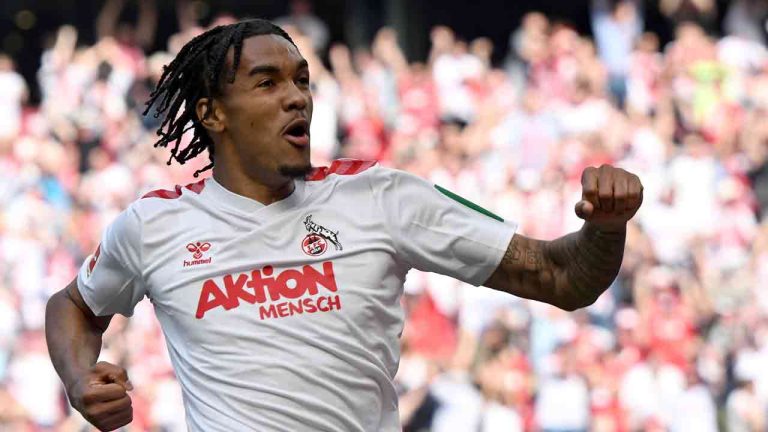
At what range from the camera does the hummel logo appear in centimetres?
414

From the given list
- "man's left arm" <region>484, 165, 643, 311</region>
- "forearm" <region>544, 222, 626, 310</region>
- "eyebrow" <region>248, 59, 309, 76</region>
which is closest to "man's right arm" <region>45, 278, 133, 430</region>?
"eyebrow" <region>248, 59, 309, 76</region>

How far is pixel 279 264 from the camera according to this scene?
13.4 ft

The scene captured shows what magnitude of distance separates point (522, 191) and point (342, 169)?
8615 mm

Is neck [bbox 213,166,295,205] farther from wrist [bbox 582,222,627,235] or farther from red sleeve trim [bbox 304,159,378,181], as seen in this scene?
wrist [bbox 582,222,627,235]

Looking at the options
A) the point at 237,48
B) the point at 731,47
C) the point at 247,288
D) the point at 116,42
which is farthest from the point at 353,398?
the point at 116,42

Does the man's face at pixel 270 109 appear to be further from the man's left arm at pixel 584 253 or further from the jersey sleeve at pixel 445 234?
the man's left arm at pixel 584 253

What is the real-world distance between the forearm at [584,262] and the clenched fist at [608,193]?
0.18 meters

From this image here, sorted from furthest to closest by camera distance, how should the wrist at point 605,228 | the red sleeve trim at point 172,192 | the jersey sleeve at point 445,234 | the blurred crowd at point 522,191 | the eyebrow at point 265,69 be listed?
the blurred crowd at point 522,191 < the red sleeve trim at point 172,192 < the eyebrow at point 265,69 < the jersey sleeve at point 445,234 < the wrist at point 605,228

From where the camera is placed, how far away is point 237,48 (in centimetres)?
427

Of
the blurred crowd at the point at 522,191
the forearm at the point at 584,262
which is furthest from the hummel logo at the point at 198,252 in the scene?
the blurred crowd at the point at 522,191

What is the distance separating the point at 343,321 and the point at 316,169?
0.55 m

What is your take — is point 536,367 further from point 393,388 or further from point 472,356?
point 393,388

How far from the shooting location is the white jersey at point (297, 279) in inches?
156

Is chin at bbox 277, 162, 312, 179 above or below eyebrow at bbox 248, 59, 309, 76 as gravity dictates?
below
